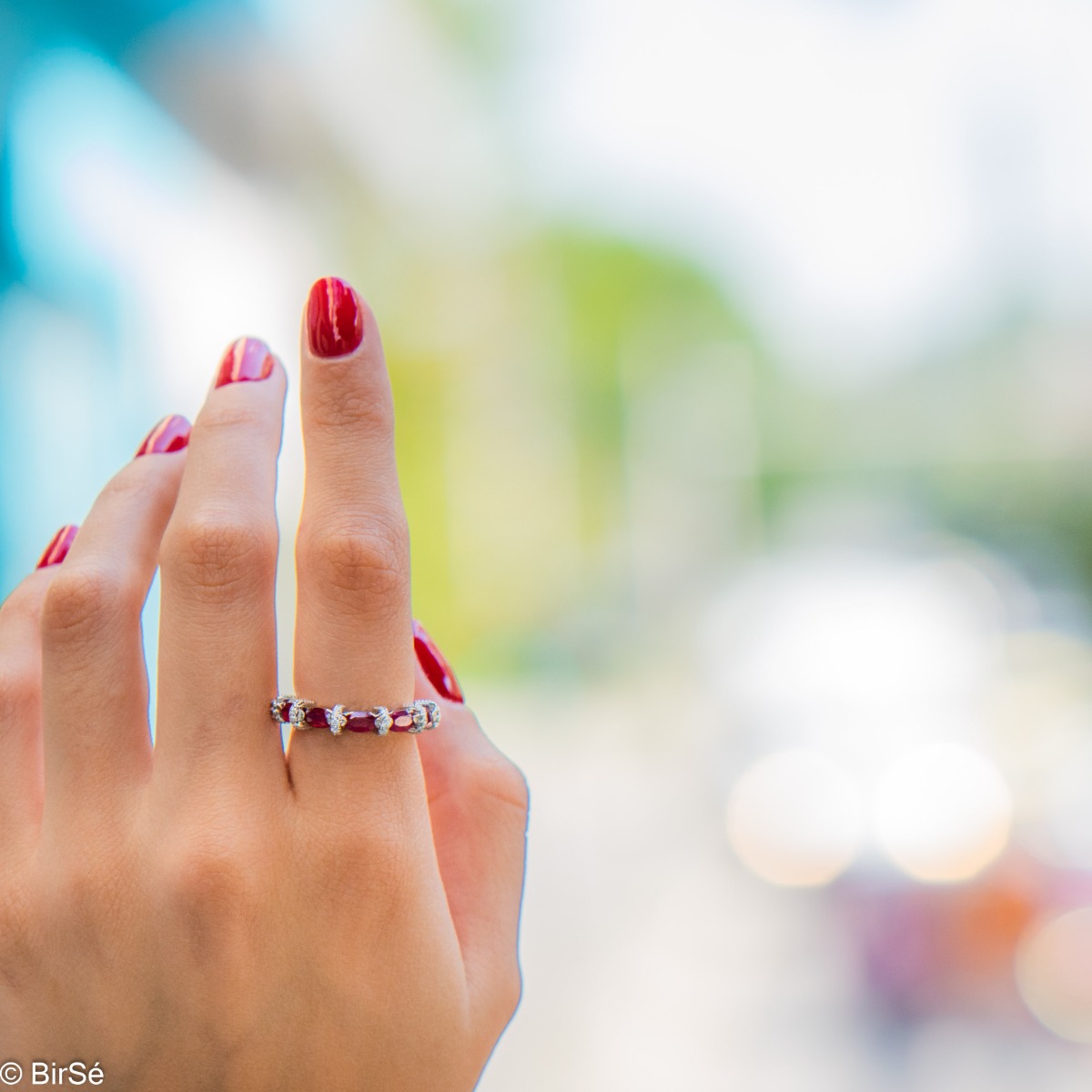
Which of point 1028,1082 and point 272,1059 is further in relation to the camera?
point 1028,1082

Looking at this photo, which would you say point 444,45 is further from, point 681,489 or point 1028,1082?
point 1028,1082

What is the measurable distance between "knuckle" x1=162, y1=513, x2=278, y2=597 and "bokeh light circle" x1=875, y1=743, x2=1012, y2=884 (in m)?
3.45

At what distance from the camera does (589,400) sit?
12.7 meters

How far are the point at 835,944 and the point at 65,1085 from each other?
3467 mm

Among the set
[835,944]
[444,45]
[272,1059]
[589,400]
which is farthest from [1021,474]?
[272,1059]

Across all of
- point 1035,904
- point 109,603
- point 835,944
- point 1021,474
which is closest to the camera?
point 109,603

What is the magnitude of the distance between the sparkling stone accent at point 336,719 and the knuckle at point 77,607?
14 centimetres

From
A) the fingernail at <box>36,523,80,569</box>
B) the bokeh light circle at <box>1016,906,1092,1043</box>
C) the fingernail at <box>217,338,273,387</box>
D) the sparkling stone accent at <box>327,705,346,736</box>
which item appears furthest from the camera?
the bokeh light circle at <box>1016,906,1092,1043</box>

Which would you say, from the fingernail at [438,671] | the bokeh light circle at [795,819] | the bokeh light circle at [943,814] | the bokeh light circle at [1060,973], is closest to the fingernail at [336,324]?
the fingernail at [438,671]

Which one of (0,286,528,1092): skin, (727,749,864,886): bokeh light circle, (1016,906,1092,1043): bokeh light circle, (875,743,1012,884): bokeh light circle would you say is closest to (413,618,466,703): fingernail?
(0,286,528,1092): skin

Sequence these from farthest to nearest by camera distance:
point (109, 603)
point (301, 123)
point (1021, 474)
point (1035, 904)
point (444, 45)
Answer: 1. point (1021, 474)
2. point (444, 45)
3. point (301, 123)
4. point (1035, 904)
5. point (109, 603)

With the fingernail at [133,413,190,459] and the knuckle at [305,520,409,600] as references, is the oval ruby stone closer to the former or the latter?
the knuckle at [305,520,409,600]

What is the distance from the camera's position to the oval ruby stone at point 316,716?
0.56m

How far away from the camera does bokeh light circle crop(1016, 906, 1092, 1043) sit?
289cm
